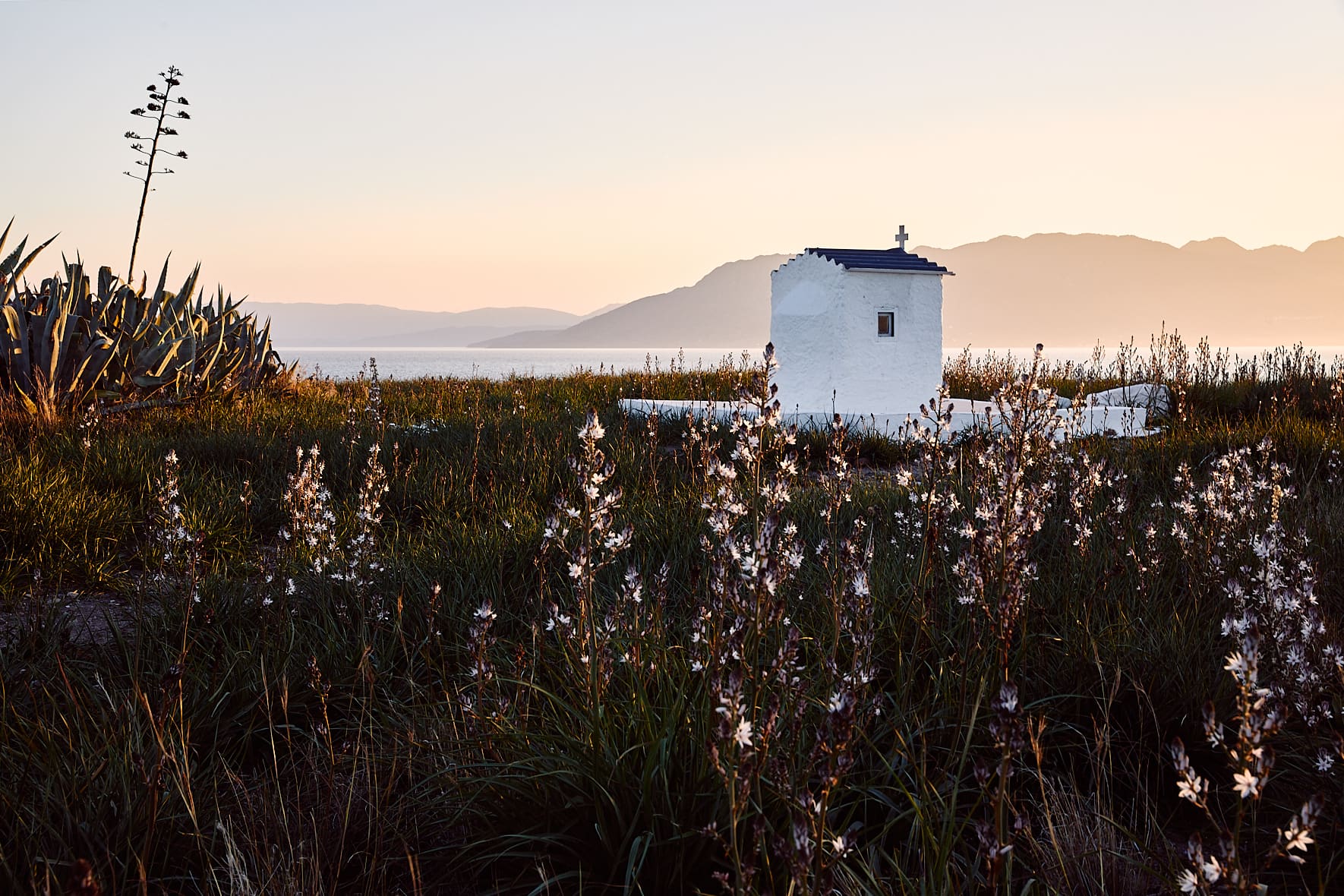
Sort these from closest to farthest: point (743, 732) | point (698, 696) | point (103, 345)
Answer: point (743, 732) → point (698, 696) → point (103, 345)

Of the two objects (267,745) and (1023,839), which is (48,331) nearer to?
(267,745)

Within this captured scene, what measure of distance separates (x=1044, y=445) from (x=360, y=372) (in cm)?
1337

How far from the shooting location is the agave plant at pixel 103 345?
8.52 metres

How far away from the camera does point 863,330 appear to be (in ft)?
40.3

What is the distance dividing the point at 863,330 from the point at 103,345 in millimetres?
9142

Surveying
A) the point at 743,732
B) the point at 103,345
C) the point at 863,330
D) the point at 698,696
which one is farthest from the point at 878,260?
the point at 743,732

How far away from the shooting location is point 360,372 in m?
15.5

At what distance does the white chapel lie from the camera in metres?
12.2

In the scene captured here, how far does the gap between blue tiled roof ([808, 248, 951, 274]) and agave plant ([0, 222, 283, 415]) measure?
8133 mm

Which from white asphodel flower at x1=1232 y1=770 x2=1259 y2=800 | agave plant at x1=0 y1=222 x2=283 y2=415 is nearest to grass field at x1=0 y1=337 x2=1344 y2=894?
white asphodel flower at x1=1232 y1=770 x2=1259 y2=800

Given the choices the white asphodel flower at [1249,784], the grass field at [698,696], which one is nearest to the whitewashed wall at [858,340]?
the grass field at [698,696]

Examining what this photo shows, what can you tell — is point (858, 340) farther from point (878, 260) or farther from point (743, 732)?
point (743, 732)

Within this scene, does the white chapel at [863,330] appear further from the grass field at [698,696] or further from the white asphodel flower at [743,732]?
the white asphodel flower at [743,732]

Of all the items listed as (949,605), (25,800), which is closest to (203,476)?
(25,800)
